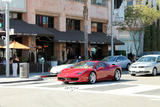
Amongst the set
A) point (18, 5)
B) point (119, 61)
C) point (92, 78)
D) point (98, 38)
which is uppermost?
point (18, 5)

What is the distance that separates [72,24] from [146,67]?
57.4ft

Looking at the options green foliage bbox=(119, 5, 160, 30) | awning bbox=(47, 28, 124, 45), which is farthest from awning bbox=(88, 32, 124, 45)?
green foliage bbox=(119, 5, 160, 30)

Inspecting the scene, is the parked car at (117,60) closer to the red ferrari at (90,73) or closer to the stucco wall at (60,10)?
the stucco wall at (60,10)

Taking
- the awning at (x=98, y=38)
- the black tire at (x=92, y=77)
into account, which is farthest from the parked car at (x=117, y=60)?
the black tire at (x=92, y=77)

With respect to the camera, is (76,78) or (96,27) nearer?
(76,78)

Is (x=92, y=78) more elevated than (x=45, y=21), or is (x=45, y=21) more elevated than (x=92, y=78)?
(x=45, y=21)

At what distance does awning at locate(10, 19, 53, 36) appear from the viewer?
28086 millimetres

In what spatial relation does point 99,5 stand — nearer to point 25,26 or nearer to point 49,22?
point 49,22

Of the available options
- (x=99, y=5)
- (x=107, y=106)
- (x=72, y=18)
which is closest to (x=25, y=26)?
(x=72, y=18)

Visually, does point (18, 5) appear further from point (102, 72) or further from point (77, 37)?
point (102, 72)

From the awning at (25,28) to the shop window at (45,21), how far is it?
7.21 feet

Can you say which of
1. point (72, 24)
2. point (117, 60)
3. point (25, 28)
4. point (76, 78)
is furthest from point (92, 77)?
point (72, 24)

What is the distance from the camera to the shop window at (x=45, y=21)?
1316 inches

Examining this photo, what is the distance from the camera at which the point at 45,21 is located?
34.2 meters
